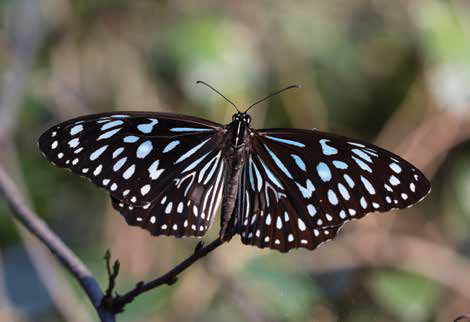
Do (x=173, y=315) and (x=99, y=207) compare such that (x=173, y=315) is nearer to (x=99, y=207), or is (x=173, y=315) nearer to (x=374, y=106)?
(x=99, y=207)

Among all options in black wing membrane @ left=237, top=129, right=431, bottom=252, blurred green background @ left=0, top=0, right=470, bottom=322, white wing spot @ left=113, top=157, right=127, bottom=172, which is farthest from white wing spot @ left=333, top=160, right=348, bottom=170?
blurred green background @ left=0, top=0, right=470, bottom=322

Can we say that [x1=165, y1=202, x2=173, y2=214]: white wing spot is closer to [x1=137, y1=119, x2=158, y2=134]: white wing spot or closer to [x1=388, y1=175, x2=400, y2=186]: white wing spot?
[x1=137, y1=119, x2=158, y2=134]: white wing spot

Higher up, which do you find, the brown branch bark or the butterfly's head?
the butterfly's head

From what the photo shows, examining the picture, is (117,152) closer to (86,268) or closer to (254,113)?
(86,268)

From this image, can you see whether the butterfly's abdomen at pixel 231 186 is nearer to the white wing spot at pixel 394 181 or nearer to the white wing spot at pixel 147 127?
the white wing spot at pixel 147 127

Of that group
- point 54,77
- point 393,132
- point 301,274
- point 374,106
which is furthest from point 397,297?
point 54,77

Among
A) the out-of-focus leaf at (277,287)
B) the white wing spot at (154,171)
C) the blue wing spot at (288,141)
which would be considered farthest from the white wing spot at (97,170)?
the out-of-focus leaf at (277,287)

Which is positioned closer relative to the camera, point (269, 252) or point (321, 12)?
point (269, 252)
